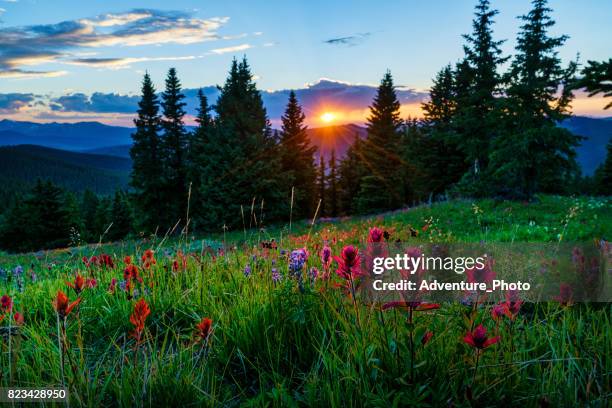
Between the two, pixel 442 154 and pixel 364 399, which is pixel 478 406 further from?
pixel 442 154

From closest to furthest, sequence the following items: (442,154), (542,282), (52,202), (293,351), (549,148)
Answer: (293,351), (542,282), (549,148), (442,154), (52,202)

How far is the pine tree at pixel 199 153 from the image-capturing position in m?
32.7

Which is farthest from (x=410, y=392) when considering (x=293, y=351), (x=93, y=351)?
(x=93, y=351)

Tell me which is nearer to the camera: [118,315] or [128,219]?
[118,315]

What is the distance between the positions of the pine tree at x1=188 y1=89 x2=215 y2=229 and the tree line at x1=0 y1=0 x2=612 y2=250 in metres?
0.13

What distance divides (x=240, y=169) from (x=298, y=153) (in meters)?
12.1

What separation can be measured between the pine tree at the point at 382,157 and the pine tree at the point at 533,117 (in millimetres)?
18755

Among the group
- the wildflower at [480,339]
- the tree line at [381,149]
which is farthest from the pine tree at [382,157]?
the wildflower at [480,339]

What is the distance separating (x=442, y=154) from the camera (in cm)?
3397

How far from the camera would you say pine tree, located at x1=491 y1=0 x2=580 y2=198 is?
18.2 metres

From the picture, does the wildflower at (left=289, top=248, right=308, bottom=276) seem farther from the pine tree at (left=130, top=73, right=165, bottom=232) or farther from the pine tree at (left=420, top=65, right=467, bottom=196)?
the pine tree at (left=130, top=73, right=165, bottom=232)

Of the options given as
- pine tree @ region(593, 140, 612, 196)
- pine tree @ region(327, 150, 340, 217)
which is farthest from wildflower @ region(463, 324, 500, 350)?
pine tree @ region(593, 140, 612, 196)

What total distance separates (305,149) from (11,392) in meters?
42.5

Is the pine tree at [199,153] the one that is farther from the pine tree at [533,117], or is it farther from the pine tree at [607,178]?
the pine tree at [607,178]
